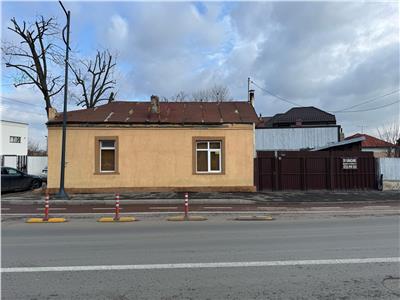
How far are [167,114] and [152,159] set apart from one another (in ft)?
9.93

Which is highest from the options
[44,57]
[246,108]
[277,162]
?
[44,57]

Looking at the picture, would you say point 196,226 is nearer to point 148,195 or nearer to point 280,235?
point 280,235

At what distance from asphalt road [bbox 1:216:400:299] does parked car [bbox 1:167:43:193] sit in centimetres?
1270

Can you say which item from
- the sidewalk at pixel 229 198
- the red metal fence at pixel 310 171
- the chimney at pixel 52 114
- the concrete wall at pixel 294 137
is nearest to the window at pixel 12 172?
the sidewalk at pixel 229 198

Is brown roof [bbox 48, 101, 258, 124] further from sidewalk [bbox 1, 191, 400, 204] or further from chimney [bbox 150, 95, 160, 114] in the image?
sidewalk [bbox 1, 191, 400, 204]

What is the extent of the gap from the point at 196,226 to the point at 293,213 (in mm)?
5005

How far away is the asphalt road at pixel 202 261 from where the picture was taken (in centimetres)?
536

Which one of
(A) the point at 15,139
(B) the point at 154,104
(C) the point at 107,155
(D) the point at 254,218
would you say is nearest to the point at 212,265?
(D) the point at 254,218

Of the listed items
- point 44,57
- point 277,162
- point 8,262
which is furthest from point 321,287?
point 44,57

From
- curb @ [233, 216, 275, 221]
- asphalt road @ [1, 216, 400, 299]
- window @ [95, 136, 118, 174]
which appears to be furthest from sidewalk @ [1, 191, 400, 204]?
asphalt road @ [1, 216, 400, 299]

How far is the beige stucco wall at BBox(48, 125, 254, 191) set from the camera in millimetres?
22047

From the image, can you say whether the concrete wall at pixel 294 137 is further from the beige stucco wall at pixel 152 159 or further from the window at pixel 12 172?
the window at pixel 12 172

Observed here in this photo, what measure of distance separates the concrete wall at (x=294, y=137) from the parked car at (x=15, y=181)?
21470mm

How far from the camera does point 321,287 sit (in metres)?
5.50
